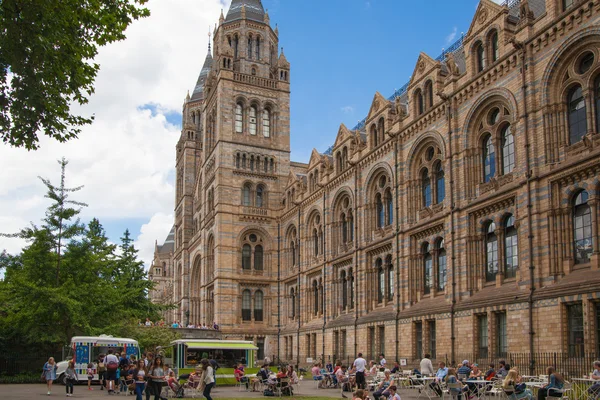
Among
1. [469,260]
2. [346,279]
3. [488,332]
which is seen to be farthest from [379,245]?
[488,332]

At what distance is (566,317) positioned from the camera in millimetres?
24984

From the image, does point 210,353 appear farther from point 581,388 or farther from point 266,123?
point 266,123

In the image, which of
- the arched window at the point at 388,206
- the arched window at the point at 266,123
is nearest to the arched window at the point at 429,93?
the arched window at the point at 388,206

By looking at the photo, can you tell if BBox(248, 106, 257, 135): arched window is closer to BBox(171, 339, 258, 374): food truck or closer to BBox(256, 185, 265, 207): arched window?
BBox(256, 185, 265, 207): arched window

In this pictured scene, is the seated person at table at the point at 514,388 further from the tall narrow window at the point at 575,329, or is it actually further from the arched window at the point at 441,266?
the arched window at the point at 441,266

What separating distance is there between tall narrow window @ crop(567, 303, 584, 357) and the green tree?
18.2 m

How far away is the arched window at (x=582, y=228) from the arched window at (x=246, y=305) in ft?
126


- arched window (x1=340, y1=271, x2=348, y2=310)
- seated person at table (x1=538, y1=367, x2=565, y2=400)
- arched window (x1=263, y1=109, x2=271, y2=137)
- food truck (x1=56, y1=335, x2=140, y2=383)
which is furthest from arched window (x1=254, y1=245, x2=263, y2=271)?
seated person at table (x1=538, y1=367, x2=565, y2=400)

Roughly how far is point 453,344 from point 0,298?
25.7m

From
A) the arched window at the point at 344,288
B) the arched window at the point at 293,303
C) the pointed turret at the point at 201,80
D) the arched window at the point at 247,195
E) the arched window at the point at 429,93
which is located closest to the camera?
the arched window at the point at 429,93

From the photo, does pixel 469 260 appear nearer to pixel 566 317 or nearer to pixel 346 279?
pixel 566 317

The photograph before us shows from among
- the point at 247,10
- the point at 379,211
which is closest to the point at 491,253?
the point at 379,211

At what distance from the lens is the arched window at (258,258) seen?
60875 mm

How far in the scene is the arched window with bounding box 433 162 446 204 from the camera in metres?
35.1
